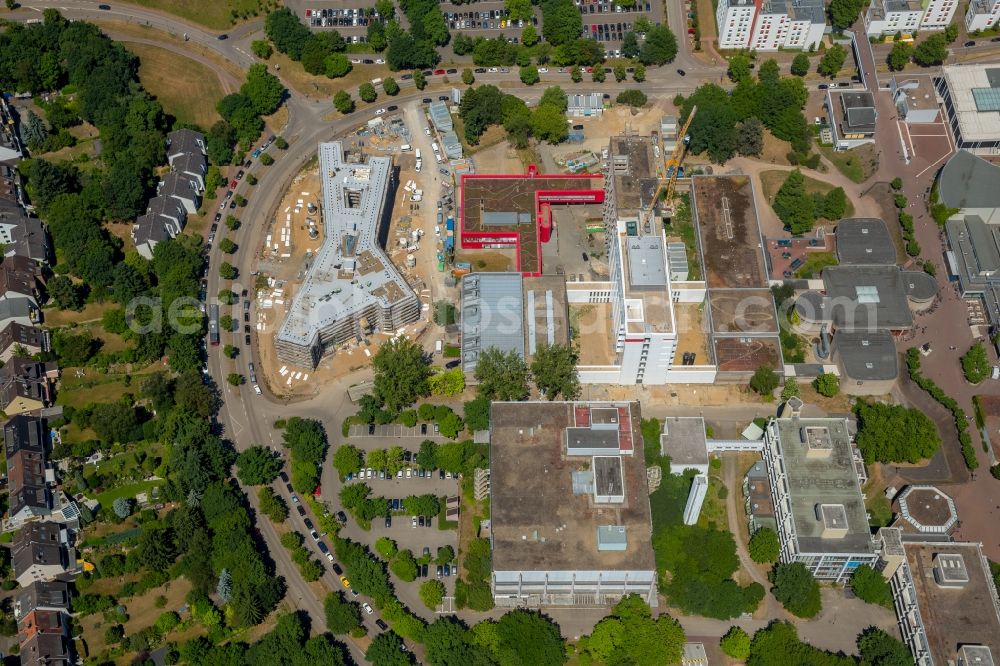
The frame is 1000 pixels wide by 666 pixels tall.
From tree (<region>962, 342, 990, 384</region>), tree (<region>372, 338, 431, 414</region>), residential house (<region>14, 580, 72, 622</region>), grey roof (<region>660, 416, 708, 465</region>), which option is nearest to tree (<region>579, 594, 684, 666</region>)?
grey roof (<region>660, 416, 708, 465</region>)

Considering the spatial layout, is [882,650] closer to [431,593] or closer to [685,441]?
[685,441]

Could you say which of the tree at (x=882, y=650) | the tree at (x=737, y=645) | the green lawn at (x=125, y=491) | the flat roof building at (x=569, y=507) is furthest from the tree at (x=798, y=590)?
the green lawn at (x=125, y=491)

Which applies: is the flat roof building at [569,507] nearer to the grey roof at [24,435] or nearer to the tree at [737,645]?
the tree at [737,645]

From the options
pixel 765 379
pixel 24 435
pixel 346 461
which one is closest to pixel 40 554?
pixel 24 435

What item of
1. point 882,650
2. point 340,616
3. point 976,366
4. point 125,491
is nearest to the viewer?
point 882,650

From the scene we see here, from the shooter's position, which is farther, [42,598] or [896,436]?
[896,436]

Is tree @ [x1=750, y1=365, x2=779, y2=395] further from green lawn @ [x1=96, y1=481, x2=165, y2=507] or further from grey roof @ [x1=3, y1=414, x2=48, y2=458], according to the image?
grey roof @ [x1=3, y1=414, x2=48, y2=458]

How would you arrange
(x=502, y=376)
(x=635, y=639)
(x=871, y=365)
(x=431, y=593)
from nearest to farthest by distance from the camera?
1. (x=635, y=639)
2. (x=431, y=593)
3. (x=502, y=376)
4. (x=871, y=365)
